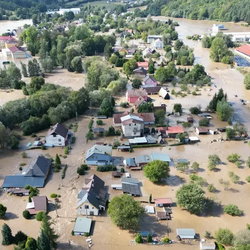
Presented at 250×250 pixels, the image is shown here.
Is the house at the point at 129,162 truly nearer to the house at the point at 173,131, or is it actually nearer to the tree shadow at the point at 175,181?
the tree shadow at the point at 175,181

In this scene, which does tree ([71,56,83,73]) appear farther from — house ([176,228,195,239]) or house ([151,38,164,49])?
house ([176,228,195,239])

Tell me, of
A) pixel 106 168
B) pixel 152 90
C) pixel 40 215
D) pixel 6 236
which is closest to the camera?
pixel 6 236

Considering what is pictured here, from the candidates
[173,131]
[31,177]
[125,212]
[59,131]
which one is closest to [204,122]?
[173,131]

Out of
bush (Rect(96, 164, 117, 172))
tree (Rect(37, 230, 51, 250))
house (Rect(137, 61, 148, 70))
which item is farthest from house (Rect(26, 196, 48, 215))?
house (Rect(137, 61, 148, 70))

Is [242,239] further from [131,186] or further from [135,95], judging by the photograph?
[135,95]

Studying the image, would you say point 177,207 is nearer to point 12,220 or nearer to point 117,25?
point 12,220

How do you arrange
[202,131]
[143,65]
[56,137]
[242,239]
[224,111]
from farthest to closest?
1. [143,65]
2. [224,111]
3. [202,131]
4. [56,137]
5. [242,239]

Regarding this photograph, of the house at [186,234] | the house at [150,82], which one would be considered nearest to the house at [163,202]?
the house at [186,234]
